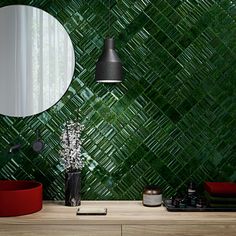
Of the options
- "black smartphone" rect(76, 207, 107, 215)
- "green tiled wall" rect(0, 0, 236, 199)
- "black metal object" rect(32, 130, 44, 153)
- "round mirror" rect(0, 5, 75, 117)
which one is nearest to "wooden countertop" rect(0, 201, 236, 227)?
"black smartphone" rect(76, 207, 107, 215)

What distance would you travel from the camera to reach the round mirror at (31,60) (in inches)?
113

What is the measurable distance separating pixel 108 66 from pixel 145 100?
39 centimetres

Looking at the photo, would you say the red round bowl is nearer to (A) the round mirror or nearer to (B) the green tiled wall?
(B) the green tiled wall

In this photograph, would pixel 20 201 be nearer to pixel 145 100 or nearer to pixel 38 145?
pixel 38 145

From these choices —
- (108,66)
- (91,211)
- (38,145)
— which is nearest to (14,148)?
(38,145)

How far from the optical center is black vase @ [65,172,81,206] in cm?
270

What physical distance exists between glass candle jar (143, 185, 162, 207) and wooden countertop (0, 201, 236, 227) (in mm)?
40

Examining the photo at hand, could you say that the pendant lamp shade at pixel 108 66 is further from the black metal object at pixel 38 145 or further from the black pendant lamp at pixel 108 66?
the black metal object at pixel 38 145

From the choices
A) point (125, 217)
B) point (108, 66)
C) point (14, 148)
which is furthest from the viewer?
point (14, 148)

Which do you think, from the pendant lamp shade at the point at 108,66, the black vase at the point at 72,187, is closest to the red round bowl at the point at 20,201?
the black vase at the point at 72,187

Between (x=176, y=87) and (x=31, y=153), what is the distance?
1009 millimetres

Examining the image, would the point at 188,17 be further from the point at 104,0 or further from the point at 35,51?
the point at 35,51

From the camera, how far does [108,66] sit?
8.66ft

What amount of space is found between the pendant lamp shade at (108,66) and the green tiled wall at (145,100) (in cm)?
21
